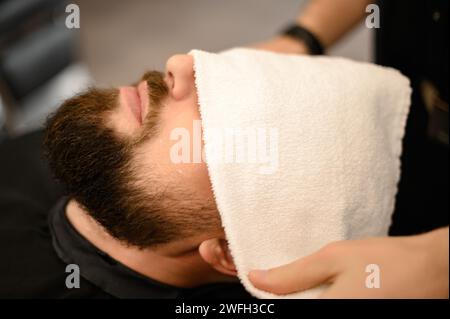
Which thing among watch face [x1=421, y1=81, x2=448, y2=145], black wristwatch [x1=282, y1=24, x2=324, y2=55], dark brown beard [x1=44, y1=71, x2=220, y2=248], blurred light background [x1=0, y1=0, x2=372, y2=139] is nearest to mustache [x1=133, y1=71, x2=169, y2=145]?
dark brown beard [x1=44, y1=71, x2=220, y2=248]

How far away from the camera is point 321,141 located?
0.82 metres

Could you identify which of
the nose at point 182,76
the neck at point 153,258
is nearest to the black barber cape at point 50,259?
the neck at point 153,258

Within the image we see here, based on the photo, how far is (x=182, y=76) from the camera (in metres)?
0.85

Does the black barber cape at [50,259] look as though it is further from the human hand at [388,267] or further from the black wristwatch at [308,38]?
the black wristwatch at [308,38]

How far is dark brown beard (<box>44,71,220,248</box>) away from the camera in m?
0.83

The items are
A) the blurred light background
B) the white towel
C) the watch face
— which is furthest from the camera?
the blurred light background

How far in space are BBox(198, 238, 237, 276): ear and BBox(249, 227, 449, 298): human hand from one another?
7.4 inches

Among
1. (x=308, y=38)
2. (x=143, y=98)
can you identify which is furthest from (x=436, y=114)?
(x=143, y=98)

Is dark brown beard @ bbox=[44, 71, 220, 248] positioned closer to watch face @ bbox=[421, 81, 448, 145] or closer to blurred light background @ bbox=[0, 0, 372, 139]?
watch face @ bbox=[421, 81, 448, 145]

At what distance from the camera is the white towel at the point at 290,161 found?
79 centimetres

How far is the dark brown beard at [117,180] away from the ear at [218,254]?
0.10 feet

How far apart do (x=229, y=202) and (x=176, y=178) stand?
103 mm

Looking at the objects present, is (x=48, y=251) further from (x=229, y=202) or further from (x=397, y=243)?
(x=397, y=243)
